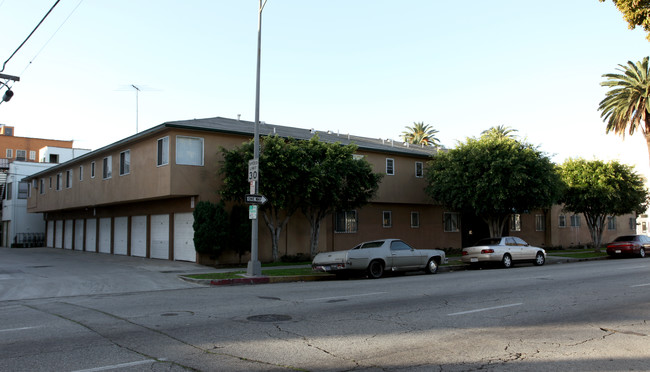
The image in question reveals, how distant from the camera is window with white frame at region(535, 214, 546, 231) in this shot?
40.1 metres

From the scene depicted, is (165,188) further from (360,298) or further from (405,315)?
(405,315)

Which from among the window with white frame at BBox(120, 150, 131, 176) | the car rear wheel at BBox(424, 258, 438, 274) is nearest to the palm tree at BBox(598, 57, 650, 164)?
the car rear wheel at BBox(424, 258, 438, 274)

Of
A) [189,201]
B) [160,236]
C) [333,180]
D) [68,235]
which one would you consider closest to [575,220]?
[333,180]

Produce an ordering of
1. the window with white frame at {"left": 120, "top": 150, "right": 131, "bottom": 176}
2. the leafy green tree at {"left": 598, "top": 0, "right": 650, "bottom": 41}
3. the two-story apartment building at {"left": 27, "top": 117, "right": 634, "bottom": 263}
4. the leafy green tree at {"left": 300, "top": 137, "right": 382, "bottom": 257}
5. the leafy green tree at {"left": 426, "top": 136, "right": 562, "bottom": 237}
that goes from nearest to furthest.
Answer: the leafy green tree at {"left": 598, "top": 0, "right": 650, "bottom": 41} → the leafy green tree at {"left": 300, "top": 137, "right": 382, "bottom": 257} → the two-story apartment building at {"left": 27, "top": 117, "right": 634, "bottom": 263} → the leafy green tree at {"left": 426, "top": 136, "right": 562, "bottom": 237} → the window with white frame at {"left": 120, "top": 150, "right": 131, "bottom": 176}

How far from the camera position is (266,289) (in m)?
14.7

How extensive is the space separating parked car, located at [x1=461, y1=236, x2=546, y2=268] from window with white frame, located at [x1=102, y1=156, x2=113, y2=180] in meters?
19.6

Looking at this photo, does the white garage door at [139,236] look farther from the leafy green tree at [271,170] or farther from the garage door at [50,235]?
the garage door at [50,235]

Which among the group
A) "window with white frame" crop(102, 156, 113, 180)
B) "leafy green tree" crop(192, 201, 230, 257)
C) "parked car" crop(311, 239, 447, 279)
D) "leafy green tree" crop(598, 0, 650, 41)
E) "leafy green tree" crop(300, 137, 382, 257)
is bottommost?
"parked car" crop(311, 239, 447, 279)

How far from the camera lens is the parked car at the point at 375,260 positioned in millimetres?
17641

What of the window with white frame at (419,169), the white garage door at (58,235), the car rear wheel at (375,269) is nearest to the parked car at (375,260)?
the car rear wheel at (375,269)

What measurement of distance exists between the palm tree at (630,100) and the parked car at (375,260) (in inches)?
886

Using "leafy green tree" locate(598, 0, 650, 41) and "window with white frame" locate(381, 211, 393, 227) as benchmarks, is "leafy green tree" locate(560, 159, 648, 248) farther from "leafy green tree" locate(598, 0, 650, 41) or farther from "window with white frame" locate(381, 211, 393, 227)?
"leafy green tree" locate(598, 0, 650, 41)

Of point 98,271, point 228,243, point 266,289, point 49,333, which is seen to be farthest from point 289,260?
point 49,333

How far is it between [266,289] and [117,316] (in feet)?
18.4
